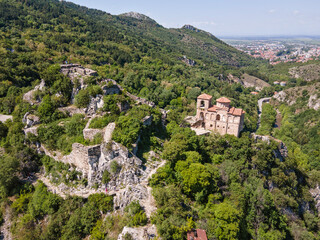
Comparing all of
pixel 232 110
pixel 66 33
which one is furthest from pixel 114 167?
pixel 66 33

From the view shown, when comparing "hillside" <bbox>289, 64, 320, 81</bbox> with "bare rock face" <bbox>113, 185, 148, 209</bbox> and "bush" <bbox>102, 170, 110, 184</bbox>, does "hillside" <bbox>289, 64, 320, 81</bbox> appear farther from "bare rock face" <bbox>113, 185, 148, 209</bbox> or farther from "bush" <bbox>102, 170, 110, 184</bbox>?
"bush" <bbox>102, 170, 110, 184</bbox>

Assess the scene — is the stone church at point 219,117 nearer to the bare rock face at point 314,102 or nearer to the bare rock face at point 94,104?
the bare rock face at point 94,104

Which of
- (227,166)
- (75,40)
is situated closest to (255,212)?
(227,166)

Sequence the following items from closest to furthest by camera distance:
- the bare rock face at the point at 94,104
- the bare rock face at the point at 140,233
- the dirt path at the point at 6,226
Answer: the bare rock face at the point at 140,233 → the dirt path at the point at 6,226 → the bare rock face at the point at 94,104

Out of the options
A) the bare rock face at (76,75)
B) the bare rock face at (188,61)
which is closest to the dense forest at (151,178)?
the bare rock face at (76,75)

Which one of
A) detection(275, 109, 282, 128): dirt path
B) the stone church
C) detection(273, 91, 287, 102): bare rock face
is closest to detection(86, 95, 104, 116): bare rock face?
the stone church

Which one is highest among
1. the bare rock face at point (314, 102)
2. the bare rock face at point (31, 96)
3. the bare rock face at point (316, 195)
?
the bare rock face at point (31, 96)
